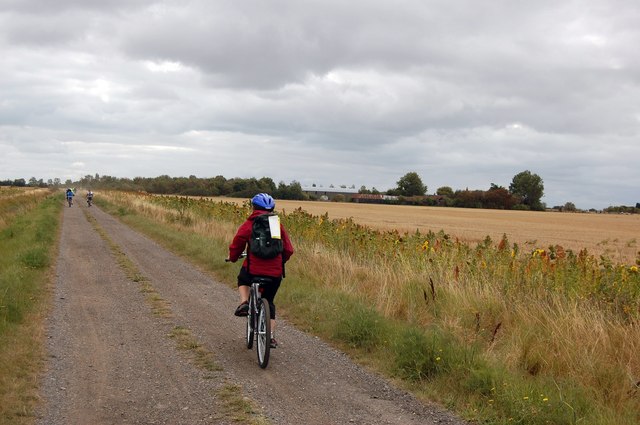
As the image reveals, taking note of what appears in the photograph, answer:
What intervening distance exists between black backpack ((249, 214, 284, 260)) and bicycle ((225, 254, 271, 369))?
320 mm

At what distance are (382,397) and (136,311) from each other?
5054mm

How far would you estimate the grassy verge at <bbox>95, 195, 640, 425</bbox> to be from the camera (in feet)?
17.5

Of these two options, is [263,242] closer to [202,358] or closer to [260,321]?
[260,321]

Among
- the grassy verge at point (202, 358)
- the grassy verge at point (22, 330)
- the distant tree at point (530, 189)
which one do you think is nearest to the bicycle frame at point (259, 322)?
the grassy verge at point (202, 358)

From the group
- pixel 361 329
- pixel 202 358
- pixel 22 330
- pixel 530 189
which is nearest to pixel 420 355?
pixel 361 329

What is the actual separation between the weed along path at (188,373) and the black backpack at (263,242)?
128cm

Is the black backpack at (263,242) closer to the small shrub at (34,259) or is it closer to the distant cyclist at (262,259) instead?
the distant cyclist at (262,259)

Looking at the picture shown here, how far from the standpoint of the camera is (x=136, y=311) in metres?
9.19

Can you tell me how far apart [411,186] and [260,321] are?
467 feet

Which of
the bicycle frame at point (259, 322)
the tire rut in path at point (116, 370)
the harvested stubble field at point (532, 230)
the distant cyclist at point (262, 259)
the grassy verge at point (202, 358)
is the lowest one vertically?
the tire rut in path at point (116, 370)

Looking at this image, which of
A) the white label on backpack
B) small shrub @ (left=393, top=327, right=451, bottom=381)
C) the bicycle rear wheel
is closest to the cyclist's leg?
the bicycle rear wheel

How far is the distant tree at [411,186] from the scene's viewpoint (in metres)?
146

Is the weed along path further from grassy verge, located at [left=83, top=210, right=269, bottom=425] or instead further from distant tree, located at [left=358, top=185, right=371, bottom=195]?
distant tree, located at [left=358, top=185, right=371, bottom=195]

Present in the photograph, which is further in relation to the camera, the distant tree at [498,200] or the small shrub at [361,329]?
the distant tree at [498,200]
